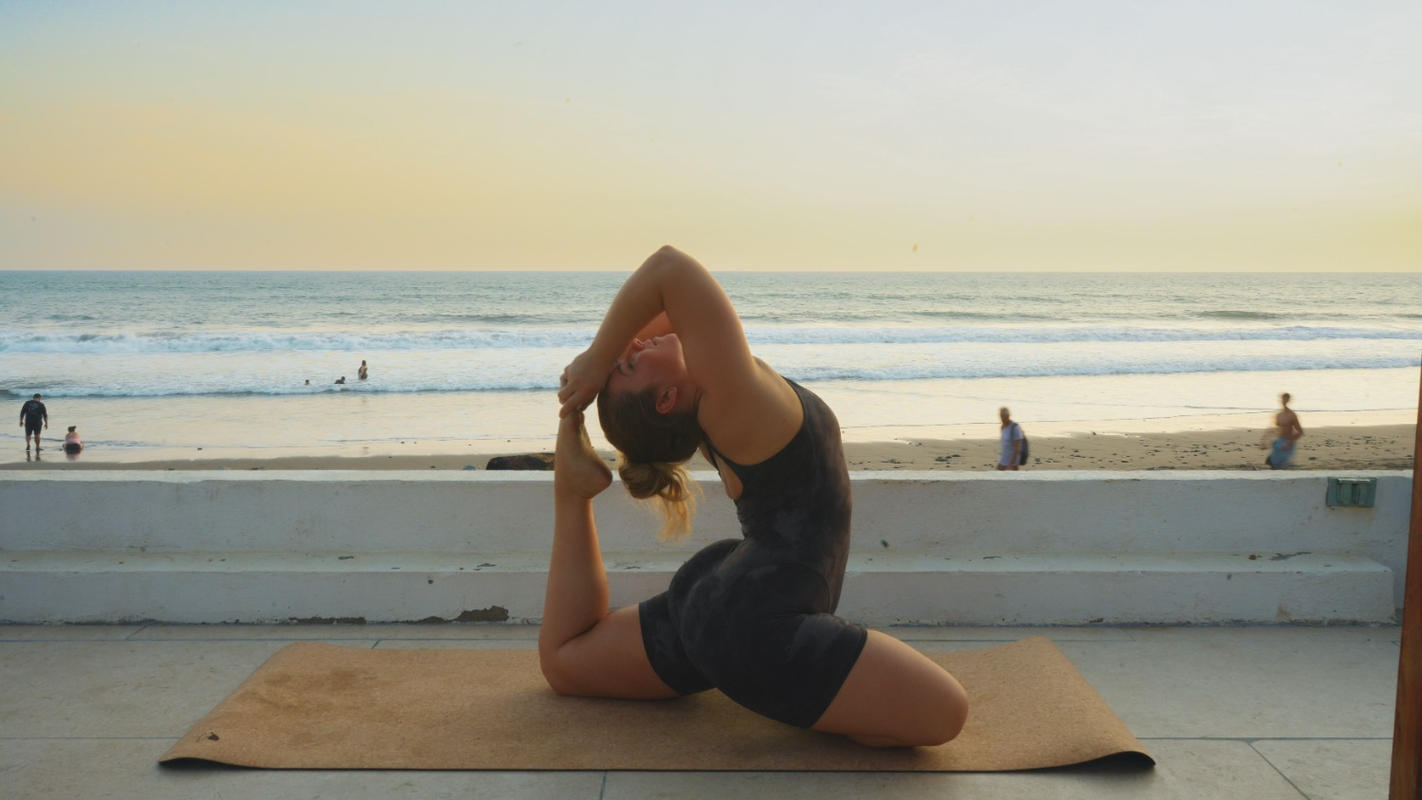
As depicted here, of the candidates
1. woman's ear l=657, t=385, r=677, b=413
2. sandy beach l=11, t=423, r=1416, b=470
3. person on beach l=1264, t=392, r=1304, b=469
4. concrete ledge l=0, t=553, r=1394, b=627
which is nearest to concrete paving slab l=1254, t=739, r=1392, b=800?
concrete ledge l=0, t=553, r=1394, b=627

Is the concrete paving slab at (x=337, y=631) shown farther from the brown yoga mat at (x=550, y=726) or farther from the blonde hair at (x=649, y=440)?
the blonde hair at (x=649, y=440)

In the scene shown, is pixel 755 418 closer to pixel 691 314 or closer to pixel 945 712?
pixel 691 314

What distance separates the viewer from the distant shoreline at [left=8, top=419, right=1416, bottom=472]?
9.28m

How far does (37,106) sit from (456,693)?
32.9 metres

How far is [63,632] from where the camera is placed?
117 inches

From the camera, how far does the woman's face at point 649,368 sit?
2195mm

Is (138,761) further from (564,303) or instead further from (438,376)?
(564,303)

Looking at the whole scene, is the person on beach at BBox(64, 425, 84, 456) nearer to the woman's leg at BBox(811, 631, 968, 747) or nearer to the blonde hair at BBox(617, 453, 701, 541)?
the blonde hair at BBox(617, 453, 701, 541)

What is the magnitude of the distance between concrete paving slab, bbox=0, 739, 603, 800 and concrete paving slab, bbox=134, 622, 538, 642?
75 centimetres

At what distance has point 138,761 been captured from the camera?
220cm

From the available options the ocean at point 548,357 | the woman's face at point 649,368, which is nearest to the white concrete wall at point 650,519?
the woman's face at point 649,368

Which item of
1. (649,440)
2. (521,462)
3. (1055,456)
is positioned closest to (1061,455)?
(1055,456)

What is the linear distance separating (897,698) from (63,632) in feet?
8.11

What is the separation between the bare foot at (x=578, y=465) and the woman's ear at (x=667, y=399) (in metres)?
0.31
